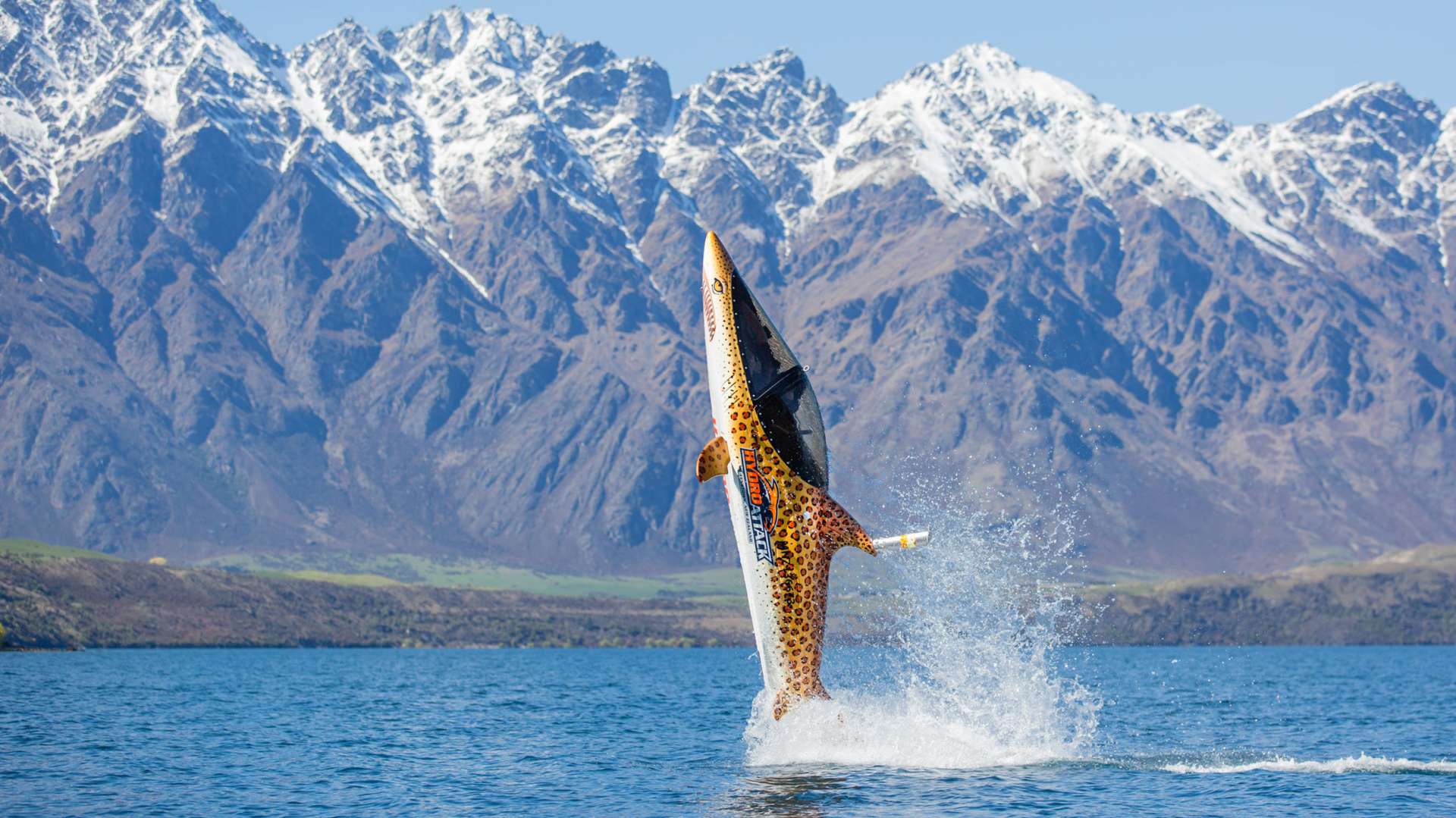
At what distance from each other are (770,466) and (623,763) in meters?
27.4

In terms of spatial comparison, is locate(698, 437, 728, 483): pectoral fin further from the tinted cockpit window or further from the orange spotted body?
the tinted cockpit window

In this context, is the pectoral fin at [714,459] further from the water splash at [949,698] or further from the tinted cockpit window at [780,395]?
the water splash at [949,698]

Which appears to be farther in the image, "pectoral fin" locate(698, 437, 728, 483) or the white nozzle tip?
"pectoral fin" locate(698, 437, 728, 483)

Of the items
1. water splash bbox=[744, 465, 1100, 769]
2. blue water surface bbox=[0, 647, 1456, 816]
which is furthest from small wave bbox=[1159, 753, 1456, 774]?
water splash bbox=[744, 465, 1100, 769]

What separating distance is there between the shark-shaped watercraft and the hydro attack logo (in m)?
0.03

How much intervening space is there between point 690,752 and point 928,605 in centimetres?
2097

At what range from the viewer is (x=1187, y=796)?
234 feet

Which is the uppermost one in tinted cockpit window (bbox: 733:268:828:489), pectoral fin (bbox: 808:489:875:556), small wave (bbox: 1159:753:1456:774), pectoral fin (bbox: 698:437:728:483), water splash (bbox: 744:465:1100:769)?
tinted cockpit window (bbox: 733:268:828:489)

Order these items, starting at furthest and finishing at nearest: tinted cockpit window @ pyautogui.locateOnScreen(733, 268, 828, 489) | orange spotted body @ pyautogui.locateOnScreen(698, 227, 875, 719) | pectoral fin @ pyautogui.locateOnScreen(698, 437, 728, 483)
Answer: pectoral fin @ pyautogui.locateOnScreen(698, 437, 728, 483) → orange spotted body @ pyautogui.locateOnScreen(698, 227, 875, 719) → tinted cockpit window @ pyautogui.locateOnScreen(733, 268, 828, 489)

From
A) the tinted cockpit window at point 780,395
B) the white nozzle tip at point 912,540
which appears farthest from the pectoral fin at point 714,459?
the white nozzle tip at point 912,540

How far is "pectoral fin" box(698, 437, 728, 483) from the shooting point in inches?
2621

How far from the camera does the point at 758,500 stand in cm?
6681

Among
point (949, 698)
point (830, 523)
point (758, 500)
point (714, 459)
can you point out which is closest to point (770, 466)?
point (758, 500)

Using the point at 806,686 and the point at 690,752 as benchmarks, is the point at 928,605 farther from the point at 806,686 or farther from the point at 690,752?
the point at 690,752
